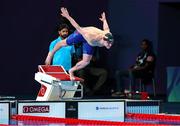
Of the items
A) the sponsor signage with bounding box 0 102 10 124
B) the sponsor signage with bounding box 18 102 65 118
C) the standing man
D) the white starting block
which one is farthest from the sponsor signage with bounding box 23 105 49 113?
the standing man

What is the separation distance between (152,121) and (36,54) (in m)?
9.30

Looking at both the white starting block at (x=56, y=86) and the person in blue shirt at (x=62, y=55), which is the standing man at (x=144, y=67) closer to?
the person in blue shirt at (x=62, y=55)

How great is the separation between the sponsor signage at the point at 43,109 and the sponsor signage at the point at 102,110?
10.2 inches

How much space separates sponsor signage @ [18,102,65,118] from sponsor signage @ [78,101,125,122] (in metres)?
0.26

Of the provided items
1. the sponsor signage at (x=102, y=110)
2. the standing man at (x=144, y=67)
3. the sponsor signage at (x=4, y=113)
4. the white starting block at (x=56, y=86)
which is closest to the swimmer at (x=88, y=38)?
the white starting block at (x=56, y=86)

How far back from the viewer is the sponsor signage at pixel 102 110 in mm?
8133

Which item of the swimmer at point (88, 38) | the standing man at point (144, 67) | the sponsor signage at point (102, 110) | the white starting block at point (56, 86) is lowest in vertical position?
the sponsor signage at point (102, 110)

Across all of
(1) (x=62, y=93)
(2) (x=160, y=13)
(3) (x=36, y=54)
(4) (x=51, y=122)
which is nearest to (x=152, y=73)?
(2) (x=160, y=13)

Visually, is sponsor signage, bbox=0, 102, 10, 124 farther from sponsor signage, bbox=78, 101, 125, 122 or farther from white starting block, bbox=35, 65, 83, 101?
white starting block, bbox=35, 65, 83, 101

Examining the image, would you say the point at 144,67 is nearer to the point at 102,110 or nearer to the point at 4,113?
the point at 102,110

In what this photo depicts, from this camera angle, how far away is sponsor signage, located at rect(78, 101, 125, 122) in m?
8.13

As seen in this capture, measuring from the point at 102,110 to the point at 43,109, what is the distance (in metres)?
0.79

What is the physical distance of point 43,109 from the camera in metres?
7.99

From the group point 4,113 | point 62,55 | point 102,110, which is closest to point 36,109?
point 4,113
